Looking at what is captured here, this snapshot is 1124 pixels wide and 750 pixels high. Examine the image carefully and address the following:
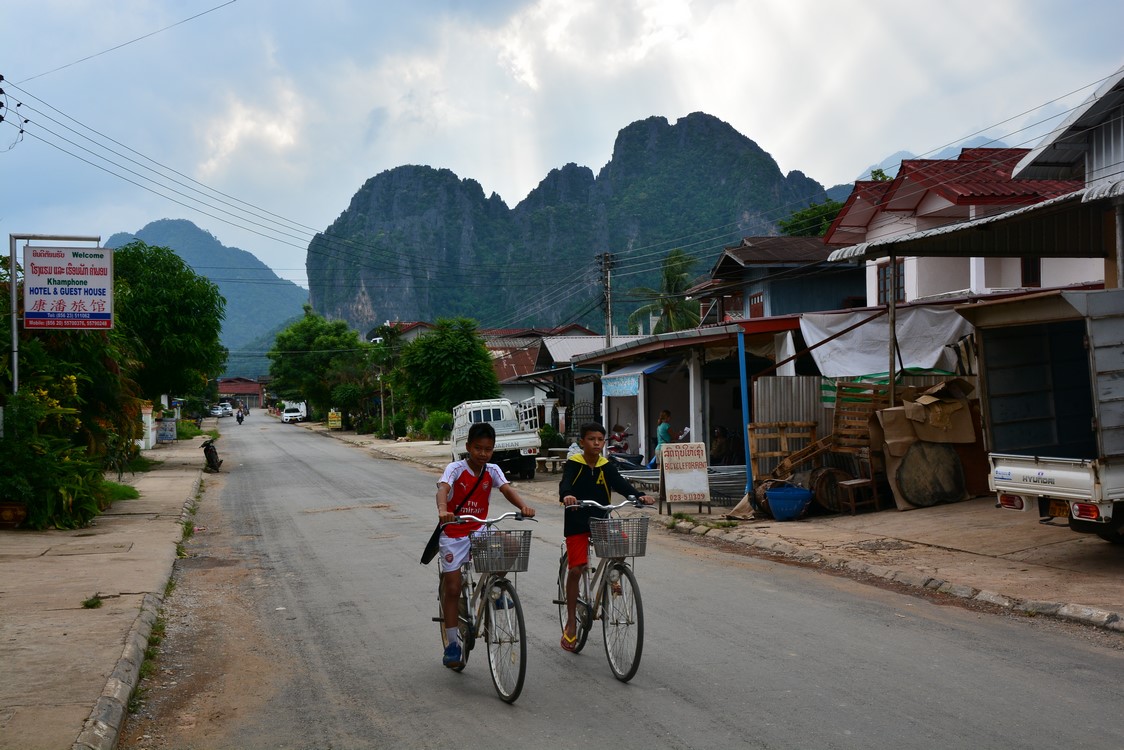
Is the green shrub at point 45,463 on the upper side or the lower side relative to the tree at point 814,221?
lower

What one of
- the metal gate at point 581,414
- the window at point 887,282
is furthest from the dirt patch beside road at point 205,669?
the metal gate at point 581,414

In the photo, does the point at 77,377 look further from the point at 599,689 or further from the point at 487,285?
the point at 487,285

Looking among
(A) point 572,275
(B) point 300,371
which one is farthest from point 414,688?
(A) point 572,275

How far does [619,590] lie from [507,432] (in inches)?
831

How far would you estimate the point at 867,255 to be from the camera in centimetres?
Result: 1463

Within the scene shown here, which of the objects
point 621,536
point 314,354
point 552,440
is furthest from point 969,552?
point 314,354

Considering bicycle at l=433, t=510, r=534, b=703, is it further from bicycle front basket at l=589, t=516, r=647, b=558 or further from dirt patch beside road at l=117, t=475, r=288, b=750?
dirt patch beside road at l=117, t=475, r=288, b=750

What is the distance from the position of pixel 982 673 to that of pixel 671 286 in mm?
54084

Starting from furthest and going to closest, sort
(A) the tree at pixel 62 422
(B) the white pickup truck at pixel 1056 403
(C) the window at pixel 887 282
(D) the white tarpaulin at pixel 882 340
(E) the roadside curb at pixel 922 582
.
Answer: (C) the window at pixel 887 282
(D) the white tarpaulin at pixel 882 340
(A) the tree at pixel 62 422
(B) the white pickup truck at pixel 1056 403
(E) the roadside curb at pixel 922 582

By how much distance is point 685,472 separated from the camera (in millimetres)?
16516

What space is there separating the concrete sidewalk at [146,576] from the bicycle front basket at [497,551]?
7.38ft

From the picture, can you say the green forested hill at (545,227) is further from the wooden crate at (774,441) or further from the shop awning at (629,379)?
the wooden crate at (774,441)

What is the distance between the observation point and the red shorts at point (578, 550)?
684cm

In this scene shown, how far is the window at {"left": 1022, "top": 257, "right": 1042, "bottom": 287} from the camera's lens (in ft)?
69.6
